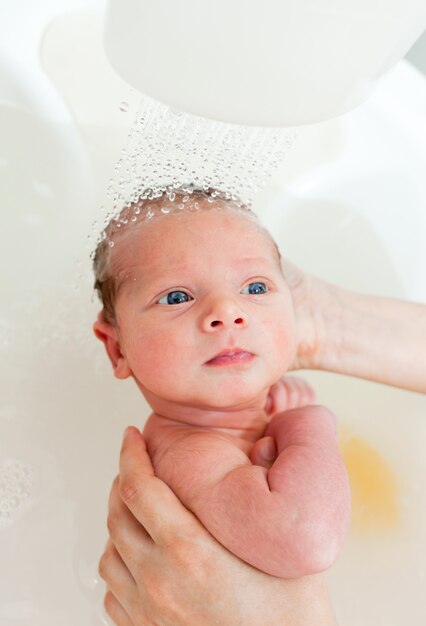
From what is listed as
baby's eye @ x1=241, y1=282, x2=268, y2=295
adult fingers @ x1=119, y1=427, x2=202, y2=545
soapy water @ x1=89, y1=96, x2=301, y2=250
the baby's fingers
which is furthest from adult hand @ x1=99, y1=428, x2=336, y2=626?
soapy water @ x1=89, y1=96, x2=301, y2=250

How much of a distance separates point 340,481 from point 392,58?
17.3 inches

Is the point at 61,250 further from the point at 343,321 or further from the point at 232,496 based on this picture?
the point at 232,496

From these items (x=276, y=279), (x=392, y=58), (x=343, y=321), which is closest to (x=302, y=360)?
(x=343, y=321)

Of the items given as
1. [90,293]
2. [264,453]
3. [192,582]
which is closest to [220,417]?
[264,453]

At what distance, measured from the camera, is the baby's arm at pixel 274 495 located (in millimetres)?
882

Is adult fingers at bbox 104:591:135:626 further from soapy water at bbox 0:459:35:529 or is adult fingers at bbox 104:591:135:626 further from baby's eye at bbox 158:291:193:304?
baby's eye at bbox 158:291:193:304

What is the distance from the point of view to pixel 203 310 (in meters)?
0.98

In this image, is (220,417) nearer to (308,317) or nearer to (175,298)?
(175,298)

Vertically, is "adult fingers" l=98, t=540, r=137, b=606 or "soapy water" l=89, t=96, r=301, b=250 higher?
"soapy water" l=89, t=96, r=301, b=250

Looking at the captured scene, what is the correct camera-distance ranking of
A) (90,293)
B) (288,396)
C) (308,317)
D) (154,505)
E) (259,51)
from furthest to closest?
1. (90,293)
2. (308,317)
3. (288,396)
4. (154,505)
5. (259,51)

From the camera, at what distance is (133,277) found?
40.9 inches

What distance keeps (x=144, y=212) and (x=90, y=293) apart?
417 mm

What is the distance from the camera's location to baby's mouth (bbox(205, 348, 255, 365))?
3.18 ft

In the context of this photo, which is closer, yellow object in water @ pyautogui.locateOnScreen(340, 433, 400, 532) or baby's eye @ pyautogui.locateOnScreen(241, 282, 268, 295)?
baby's eye @ pyautogui.locateOnScreen(241, 282, 268, 295)
